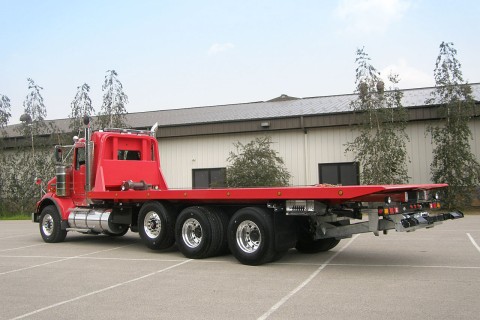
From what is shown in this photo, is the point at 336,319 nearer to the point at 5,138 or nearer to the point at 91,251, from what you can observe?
the point at 91,251

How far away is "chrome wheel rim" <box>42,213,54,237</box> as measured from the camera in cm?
1362

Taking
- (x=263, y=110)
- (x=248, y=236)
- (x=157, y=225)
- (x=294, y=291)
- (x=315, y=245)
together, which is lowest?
(x=294, y=291)

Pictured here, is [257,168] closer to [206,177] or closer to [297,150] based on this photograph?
[297,150]

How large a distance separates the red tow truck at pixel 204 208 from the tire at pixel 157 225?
0.9 inches

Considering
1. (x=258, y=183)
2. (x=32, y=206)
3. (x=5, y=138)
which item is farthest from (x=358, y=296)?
(x=5, y=138)

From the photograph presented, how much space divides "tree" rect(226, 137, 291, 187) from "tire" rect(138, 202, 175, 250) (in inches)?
449

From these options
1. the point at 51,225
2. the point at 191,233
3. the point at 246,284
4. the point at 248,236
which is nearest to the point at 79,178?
the point at 51,225

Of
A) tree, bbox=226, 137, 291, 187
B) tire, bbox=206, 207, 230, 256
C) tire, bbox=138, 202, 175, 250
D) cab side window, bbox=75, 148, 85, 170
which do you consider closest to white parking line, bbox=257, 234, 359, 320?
tire, bbox=206, 207, 230, 256

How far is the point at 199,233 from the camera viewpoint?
10250mm

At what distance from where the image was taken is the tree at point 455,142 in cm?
2044

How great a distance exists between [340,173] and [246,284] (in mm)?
16337

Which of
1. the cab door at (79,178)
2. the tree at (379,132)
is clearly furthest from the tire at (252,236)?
the tree at (379,132)

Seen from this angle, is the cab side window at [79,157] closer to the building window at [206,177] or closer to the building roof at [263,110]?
the building window at [206,177]

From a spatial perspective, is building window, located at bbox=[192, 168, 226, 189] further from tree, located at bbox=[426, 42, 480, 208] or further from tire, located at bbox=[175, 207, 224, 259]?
tire, located at bbox=[175, 207, 224, 259]
